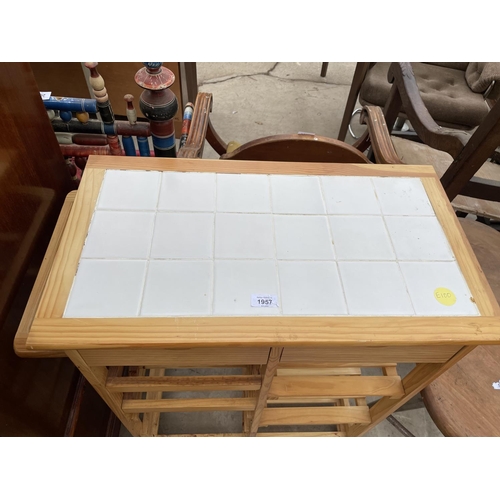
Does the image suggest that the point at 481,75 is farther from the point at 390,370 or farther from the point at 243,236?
the point at 243,236

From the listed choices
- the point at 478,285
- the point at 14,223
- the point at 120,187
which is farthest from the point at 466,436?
the point at 14,223

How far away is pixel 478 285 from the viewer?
76 centimetres

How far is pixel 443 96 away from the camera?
200 centimetres

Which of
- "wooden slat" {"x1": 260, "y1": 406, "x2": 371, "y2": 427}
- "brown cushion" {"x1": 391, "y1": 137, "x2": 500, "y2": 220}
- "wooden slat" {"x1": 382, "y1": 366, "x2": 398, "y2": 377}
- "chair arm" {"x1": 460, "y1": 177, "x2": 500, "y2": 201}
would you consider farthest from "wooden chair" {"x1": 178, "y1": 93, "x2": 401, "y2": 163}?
"wooden slat" {"x1": 260, "y1": 406, "x2": 371, "y2": 427}

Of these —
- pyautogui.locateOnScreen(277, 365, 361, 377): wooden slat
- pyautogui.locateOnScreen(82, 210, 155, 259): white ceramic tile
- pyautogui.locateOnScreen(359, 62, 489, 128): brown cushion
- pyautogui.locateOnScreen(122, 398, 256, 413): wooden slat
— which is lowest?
pyautogui.locateOnScreen(122, 398, 256, 413): wooden slat

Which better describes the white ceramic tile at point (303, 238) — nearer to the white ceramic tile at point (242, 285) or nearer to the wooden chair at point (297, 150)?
the white ceramic tile at point (242, 285)

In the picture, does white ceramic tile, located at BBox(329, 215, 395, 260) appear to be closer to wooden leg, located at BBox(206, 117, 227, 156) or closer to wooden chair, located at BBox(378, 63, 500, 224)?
wooden chair, located at BBox(378, 63, 500, 224)

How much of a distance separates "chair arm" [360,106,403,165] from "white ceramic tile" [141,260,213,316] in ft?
2.31

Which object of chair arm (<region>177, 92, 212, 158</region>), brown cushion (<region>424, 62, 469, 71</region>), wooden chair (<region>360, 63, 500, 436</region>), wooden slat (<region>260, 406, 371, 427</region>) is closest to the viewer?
wooden chair (<region>360, 63, 500, 436</region>)

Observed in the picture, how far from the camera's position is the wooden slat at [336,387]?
1047mm

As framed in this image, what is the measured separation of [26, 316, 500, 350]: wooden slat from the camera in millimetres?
646

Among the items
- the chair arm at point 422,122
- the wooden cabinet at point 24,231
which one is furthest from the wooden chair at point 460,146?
the wooden cabinet at point 24,231

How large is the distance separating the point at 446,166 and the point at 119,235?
1.49 m

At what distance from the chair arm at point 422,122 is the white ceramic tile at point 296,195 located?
0.60 metres
